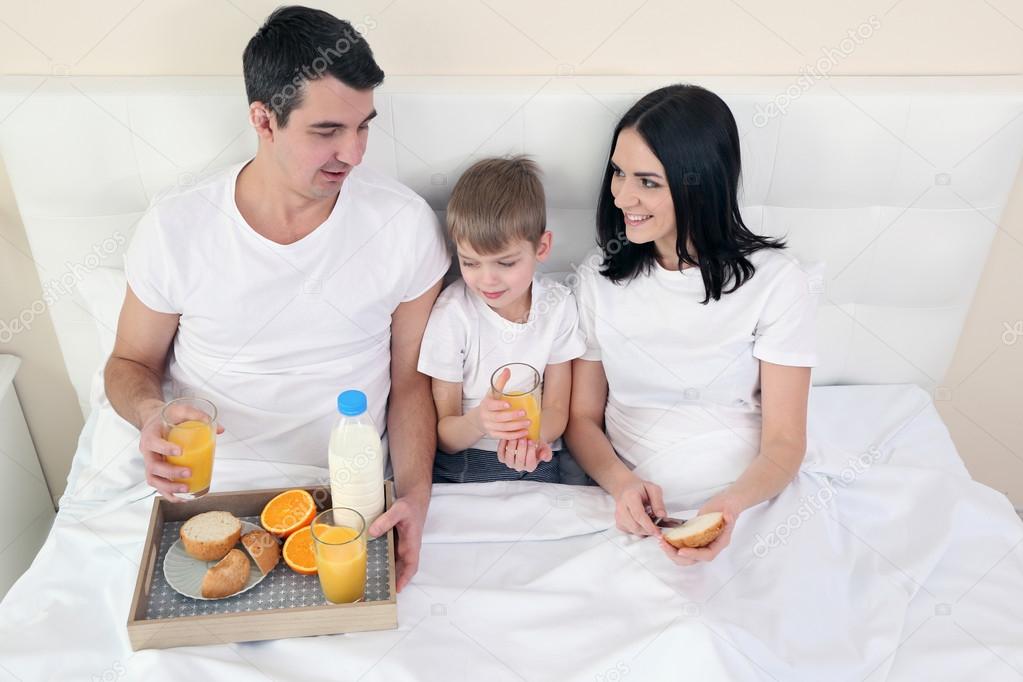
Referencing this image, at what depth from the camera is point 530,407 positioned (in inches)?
57.4

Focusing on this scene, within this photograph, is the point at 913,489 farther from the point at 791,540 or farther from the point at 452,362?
the point at 452,362

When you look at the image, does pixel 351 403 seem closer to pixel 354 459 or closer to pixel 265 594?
pixel 354 459

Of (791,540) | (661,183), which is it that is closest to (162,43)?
(661,183)

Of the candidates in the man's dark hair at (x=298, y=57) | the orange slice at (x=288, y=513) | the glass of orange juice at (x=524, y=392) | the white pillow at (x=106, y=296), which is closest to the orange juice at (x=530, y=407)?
the glass of orange juice at (x=524, y=392)

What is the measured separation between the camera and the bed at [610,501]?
1.30 meters

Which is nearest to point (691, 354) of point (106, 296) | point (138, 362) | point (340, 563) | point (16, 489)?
point (340, 563)

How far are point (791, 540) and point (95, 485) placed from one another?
1.25 m

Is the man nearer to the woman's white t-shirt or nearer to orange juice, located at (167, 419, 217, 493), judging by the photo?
orange juice, located at (167, 419, 217, 493)

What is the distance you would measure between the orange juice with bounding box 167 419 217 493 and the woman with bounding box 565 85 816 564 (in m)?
0.69

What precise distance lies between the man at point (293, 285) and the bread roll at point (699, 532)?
42 centimetres

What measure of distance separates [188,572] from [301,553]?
0.55 ft

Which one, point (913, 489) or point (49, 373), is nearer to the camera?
point (913, 489)

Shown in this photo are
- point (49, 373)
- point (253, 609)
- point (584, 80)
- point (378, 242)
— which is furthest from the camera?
point (49, 373)

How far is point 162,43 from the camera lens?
1658 mm
